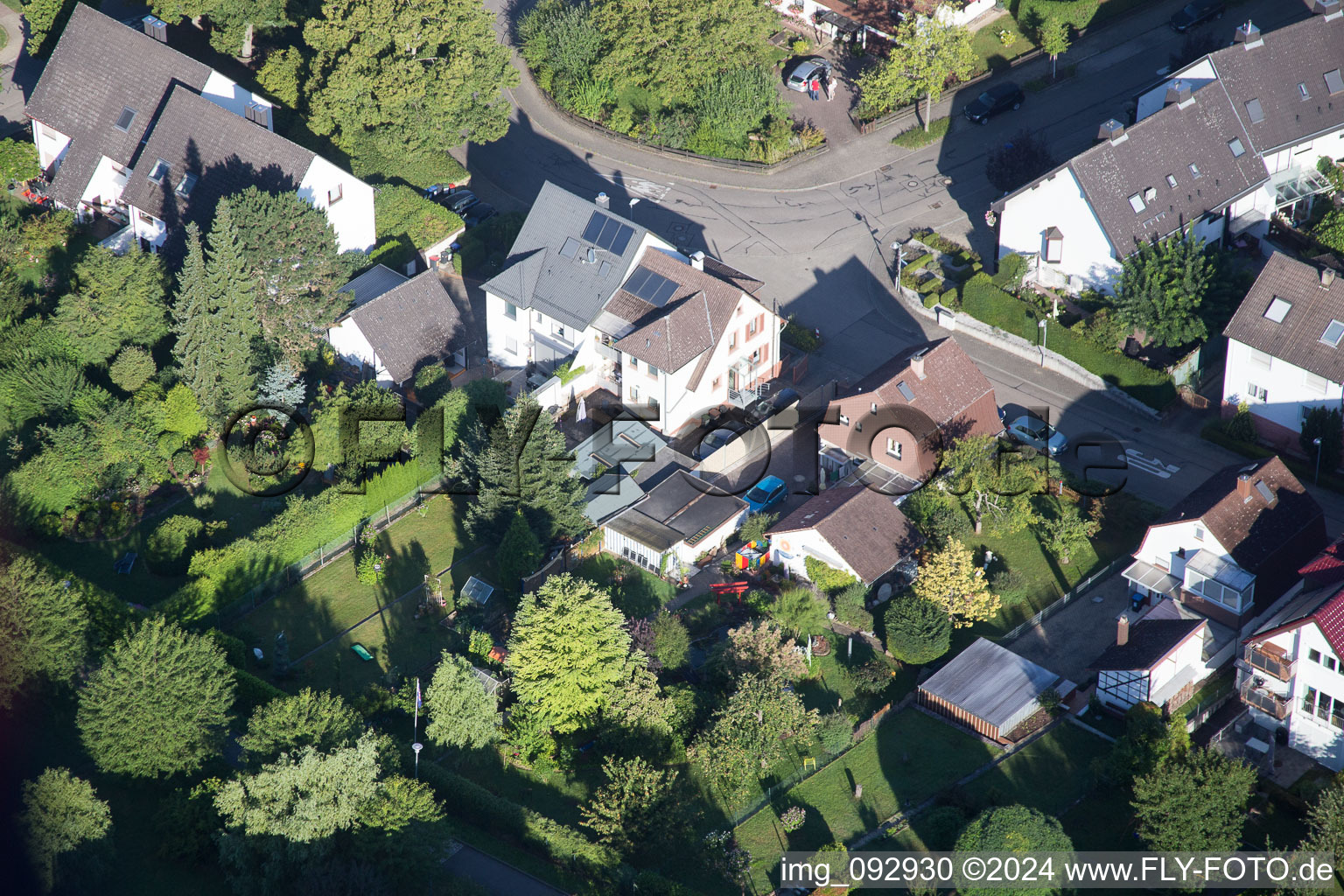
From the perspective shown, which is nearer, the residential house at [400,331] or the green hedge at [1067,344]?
the green hedge at [1067,344]

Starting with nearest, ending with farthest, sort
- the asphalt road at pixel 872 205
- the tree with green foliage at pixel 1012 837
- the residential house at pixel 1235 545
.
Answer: the tree with green foliage at pixel 1012 837, the residential house at pixel 1235 545, the asphalt road at pixel 872 205

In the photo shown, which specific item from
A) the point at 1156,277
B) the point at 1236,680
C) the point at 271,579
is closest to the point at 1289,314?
the point at 1156,277

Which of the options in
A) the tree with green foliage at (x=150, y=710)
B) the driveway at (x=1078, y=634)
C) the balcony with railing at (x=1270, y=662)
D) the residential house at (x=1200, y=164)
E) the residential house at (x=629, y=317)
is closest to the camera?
the tree with green foliage at (x=150, y=710)

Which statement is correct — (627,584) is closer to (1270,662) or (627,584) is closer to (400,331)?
(400,331)

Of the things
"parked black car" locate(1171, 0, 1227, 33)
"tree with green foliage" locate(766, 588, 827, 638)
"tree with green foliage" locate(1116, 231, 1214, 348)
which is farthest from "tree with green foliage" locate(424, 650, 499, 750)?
"parked black car" locate(1171, 0, 1227, 33)

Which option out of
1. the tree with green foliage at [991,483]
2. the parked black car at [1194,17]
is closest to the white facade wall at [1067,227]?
the tree with green foliage at [991,483]

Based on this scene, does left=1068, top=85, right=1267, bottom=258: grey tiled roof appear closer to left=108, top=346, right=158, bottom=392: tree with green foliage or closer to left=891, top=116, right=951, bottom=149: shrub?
left=891, top=116, right=951, bottom=149: shrub

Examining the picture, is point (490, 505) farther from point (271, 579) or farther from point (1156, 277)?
point (1156, 277)

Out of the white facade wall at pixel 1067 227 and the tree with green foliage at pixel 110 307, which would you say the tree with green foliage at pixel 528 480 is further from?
the white facade wall at pixel 1067 227
